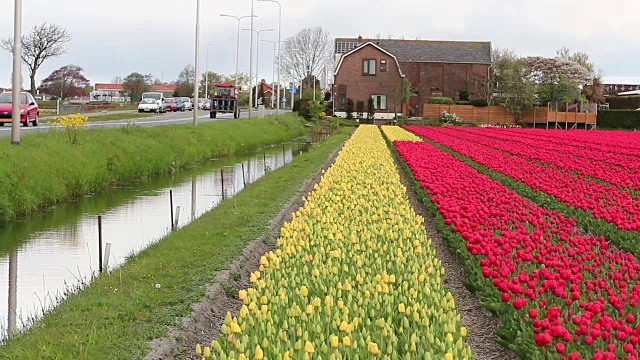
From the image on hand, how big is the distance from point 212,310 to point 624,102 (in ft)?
278

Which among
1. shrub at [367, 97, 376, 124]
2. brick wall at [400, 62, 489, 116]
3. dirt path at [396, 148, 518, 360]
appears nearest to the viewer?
dirt path at [396, 148, 518, 360]

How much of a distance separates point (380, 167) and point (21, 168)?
781 centimetres

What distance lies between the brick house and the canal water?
55119 millimetres

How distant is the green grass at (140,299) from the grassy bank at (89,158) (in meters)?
5.47

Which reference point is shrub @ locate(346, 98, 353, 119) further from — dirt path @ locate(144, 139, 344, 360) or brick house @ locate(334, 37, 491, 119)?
dirt path @ locate(144, 139, 344, 360)

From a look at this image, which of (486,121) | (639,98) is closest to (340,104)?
(486,121)

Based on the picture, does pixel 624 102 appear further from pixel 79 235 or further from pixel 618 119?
pixel 79 235

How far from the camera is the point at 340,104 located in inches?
3236

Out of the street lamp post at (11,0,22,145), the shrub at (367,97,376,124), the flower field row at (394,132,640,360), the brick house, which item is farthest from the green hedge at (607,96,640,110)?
the flower field row at (394,132,640,360)

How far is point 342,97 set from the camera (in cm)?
8181

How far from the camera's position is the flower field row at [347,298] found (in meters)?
5.70

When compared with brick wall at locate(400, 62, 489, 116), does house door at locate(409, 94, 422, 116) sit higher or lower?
lower

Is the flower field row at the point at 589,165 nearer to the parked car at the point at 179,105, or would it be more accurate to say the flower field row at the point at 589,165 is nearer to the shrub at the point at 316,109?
the shrub at the point at 316,109

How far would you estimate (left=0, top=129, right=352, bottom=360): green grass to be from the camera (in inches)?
269
